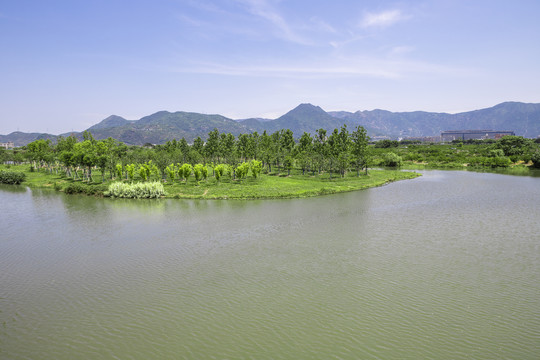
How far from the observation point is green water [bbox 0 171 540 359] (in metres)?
13.4

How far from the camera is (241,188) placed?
53.3m

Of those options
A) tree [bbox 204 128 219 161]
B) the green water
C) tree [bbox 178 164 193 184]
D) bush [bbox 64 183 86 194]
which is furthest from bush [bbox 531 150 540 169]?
bush [bbox 64 183 86 194]

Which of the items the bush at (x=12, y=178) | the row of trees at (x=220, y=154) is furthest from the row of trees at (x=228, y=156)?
the bush at (x=12, y=178)

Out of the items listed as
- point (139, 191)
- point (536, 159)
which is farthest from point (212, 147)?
point (536, 159)

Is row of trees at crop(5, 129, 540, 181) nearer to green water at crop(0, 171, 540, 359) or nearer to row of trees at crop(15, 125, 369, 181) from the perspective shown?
row of trees at crop(15, 125, 369, 181)

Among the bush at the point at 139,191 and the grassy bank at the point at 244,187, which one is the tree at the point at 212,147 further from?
the bush at the point at 139,191

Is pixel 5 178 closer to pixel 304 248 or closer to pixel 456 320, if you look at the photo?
pixel 304 248

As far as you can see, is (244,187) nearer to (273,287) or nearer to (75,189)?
(75,189)

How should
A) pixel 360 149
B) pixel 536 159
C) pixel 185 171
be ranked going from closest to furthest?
pixel 185 171
pixel 360 149
pixel 536 159

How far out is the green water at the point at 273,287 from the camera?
13.4 metres

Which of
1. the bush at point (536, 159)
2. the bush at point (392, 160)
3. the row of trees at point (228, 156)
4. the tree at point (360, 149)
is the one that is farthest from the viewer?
the bush at point (392, 160)

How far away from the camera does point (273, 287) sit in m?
18.2

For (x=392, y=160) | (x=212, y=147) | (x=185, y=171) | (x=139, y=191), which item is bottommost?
(x=139, y=191)

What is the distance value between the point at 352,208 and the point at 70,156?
183ft
